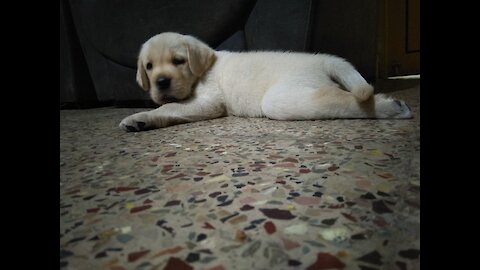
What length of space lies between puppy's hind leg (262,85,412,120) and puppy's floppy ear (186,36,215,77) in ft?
1.34

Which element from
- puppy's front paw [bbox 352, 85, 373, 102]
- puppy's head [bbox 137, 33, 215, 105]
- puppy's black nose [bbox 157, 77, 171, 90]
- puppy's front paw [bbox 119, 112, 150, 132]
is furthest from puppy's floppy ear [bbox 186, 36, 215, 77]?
puppy's front paw [bbox 352, 85, 373, 102]

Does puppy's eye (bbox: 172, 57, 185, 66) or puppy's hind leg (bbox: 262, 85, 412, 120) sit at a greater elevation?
puppy's eye (bbox: 172, 57, 185, 66)

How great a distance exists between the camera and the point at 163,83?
4.92 ft

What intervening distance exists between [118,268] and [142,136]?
0.80 m

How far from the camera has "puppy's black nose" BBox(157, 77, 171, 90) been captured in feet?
4.91

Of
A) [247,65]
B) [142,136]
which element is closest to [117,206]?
[142,136]

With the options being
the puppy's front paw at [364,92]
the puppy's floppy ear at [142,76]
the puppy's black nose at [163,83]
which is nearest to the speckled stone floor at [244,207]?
the puppy's front paw at [364,92]

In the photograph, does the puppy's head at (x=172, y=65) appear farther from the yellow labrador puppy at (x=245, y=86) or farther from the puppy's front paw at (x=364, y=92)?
the puppy's front paw at (x=364, y=92)

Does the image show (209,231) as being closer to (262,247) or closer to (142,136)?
(262,247)

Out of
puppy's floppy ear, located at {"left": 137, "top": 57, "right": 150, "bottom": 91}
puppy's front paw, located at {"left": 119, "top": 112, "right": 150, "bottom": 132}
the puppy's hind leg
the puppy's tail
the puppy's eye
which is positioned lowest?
puppy's front paw, located at {"left": 119, "top": 112, "right": 150, "bottom": 132}

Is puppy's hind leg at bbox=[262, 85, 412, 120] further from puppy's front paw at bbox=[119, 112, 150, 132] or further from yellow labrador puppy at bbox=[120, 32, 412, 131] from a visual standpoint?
puppy's front paw at bbox=[119, 112, 150, 132]

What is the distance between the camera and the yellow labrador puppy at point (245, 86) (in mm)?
1164

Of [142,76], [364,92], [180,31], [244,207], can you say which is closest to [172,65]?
[142,76]
